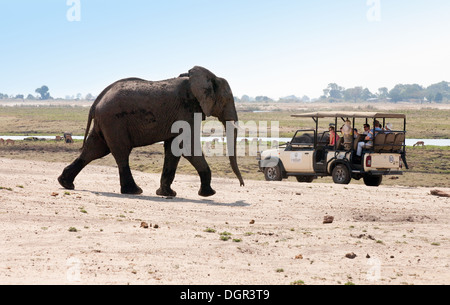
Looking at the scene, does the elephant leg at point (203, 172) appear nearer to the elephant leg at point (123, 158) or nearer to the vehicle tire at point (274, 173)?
the elephant leg at point (123, 158)

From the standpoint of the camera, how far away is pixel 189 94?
55.4 ft

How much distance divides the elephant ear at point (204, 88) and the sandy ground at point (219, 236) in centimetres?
240

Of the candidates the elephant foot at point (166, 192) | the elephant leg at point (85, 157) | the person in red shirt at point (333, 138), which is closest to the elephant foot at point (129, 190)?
the elephant foot at point (166, 192)

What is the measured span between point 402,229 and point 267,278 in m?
5.30

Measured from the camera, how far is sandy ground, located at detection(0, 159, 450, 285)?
9.21 m

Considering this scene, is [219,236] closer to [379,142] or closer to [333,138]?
[379,142]

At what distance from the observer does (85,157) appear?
57.9 feet

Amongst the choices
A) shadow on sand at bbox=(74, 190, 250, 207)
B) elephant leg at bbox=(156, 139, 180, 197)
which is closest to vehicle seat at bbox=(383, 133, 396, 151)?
shadow on sand at bbox=(74, 190, 250, 207)

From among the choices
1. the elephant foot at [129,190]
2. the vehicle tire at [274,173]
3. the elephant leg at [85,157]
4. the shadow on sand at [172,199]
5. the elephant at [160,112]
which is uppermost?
the elephant at [160,112]

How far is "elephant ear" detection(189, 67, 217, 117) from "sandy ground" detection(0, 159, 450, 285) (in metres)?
2.40

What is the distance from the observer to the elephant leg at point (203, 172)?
663 inches

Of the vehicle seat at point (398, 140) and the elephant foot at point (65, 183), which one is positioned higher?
the vehicle seat at point (398, 140)

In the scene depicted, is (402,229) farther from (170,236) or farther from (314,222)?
(170,236)

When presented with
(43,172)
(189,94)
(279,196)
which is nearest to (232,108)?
(189,94)
